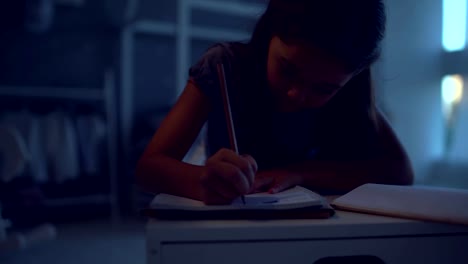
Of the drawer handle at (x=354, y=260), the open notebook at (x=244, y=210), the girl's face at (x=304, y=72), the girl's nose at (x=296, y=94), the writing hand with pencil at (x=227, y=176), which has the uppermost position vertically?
the girl's face at (x=304, y=72)

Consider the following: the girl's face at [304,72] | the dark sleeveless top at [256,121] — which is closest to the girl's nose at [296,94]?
the girl's face at [304,72]

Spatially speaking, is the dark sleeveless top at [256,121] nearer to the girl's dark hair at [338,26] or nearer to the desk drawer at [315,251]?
the girl's dark hair at [338,26]

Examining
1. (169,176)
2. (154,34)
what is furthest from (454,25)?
(169,176)

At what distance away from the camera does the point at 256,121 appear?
0.94 meters

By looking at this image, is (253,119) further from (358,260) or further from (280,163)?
(358,260)

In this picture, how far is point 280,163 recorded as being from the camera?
1003mm

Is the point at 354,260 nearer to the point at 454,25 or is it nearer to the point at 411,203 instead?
the point at 411,203

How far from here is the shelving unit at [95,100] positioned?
8.03 ft

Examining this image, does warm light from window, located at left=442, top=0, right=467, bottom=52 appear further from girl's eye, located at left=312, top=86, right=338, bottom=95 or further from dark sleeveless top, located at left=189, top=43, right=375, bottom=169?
girl's eye, located at left=312, top=86, right=338, bottom=95

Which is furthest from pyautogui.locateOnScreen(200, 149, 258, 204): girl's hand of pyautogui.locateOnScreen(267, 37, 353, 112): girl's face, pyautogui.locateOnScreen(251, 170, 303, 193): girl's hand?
pyautogui.locateOnScreen(267, 37, 353, 112): girl's face

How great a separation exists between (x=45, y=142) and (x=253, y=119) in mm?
1776

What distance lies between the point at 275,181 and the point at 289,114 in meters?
0.28

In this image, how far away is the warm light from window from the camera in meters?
3.09

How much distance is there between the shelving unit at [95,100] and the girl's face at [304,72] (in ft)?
6.53
